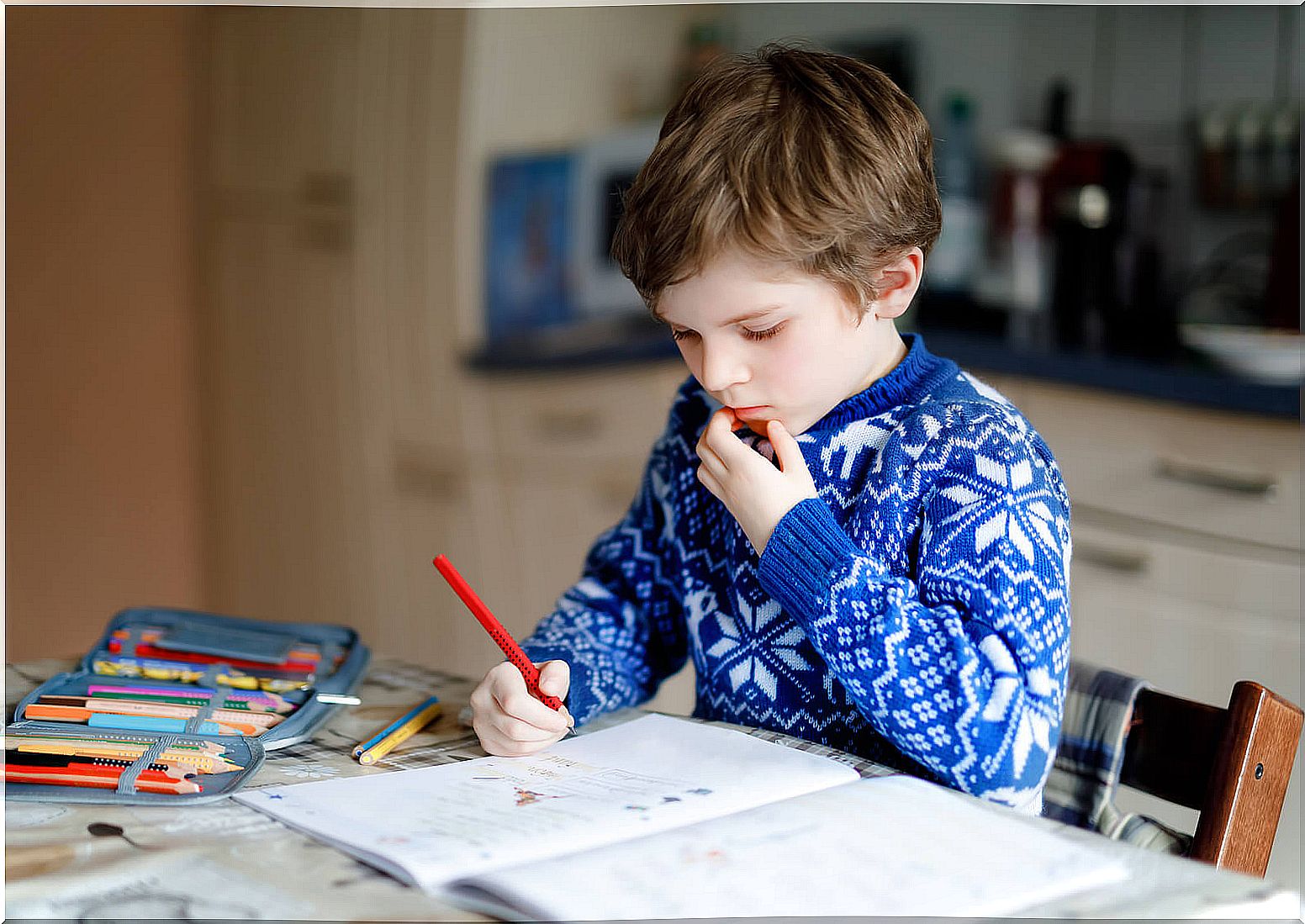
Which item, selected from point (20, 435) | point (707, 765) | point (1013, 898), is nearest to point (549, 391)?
point (20, 435)

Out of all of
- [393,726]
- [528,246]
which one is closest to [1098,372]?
[528,246]

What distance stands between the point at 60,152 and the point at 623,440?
1460mm

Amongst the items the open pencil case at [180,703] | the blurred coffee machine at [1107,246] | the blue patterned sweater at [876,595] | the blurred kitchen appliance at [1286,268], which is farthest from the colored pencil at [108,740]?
the blurred kitchen appliance at [1286,268]

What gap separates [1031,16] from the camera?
2197 millimetres

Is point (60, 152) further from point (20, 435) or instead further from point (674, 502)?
point (674, 502)

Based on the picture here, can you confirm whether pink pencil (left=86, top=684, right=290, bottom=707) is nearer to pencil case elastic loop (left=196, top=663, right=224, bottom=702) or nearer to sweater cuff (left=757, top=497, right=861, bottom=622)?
pencil case elastic loop (left=196, top=663, right=224, bottom=702)

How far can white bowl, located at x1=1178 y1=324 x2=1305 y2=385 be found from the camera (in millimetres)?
1557

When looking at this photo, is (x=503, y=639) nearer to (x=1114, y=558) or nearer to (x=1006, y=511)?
(x=1006, y=511)

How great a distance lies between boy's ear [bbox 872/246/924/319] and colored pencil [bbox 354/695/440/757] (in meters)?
0.38

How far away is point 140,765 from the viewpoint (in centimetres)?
65

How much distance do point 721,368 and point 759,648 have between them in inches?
7.9

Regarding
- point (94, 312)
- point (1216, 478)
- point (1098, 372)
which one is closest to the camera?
point (1216, 478)

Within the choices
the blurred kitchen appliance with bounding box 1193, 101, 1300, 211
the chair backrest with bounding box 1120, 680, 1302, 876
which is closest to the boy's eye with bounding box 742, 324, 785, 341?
the chair backrest with bounding box 1120, 680, 1302, 876

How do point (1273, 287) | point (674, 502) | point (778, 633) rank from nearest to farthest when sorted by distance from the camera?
point (778, 633)
point (674, 502)
point (1273, 287)
